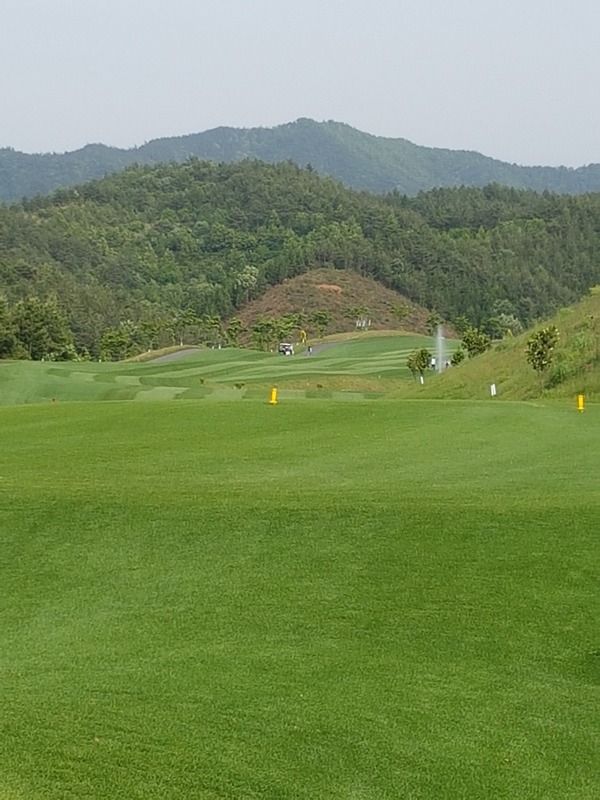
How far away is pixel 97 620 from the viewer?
33.4ft

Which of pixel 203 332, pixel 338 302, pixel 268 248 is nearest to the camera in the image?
pixel 203 332

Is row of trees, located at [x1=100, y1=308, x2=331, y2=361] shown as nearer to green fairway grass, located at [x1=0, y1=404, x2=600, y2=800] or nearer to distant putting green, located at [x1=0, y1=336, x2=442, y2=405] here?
distant putting green, located at [x1=0, y1=336, x2=442, y2=405]

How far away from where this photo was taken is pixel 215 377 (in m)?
64.5

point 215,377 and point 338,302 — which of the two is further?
point 338,302

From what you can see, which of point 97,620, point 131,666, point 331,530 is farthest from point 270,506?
point 131,666

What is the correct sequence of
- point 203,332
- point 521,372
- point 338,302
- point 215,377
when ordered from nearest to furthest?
point 521,372
point 215,377
point 203,332
point 338,302

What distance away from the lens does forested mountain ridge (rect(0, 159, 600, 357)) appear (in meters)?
135

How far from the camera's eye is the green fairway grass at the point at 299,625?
7051 mm

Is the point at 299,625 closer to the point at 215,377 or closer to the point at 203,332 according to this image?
the point at 215,377

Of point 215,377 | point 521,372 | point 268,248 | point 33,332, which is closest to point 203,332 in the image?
point 33,332

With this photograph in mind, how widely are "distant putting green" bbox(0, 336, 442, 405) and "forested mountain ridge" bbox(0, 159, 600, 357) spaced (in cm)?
3719

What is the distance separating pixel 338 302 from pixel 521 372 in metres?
101

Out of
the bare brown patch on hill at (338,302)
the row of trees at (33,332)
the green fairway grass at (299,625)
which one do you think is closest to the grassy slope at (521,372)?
the green fairway grass at (299,625)

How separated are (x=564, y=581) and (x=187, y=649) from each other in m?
4.55
